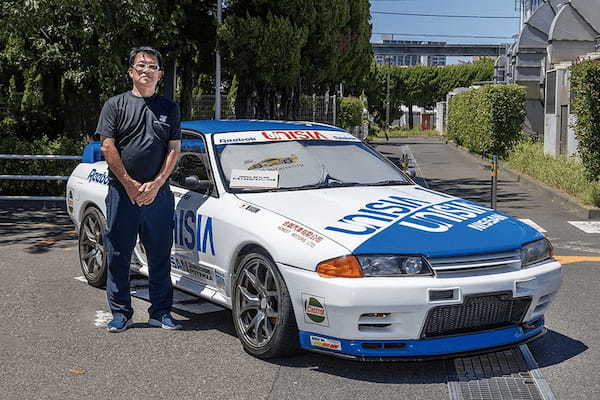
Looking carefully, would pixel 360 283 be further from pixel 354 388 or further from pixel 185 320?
pixel 185 320

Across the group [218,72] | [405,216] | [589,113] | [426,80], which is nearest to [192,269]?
[405,216]

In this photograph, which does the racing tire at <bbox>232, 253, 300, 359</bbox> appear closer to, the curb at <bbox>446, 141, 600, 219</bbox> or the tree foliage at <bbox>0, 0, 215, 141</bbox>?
the tree foliage at <bbox>0, 0, 215, 141</bbox>

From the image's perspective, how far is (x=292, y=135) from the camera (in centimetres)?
691

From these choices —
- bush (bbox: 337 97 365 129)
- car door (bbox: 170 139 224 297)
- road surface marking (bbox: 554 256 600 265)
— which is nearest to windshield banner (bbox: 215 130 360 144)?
car door (bbox: 170 139 224 297)

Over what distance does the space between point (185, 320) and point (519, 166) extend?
59.3 feet

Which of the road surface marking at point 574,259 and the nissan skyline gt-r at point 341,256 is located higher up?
the nissan skyline gt-r at point 341,256

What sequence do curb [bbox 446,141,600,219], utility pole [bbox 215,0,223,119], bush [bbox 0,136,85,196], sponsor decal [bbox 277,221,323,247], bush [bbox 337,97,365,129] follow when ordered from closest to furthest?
sponsor decal [bbox 277,221,323,247] < curb [bbox 446,141,600,219] < bush [bbox 0,136,85,196] < utility pole [bbox 215,0,223,119] < bush [bbox 337,97,365,129]

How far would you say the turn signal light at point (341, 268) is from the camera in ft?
16.6

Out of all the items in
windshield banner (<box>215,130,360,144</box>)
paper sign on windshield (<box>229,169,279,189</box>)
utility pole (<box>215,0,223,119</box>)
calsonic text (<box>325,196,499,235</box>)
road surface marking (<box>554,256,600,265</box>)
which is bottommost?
road surface marking (<box>554,256,600,265</box>)

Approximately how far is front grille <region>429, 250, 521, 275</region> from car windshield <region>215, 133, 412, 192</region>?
1.56 m

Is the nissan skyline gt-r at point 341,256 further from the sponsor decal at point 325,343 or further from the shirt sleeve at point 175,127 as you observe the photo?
the shirt sleeve at point 175,127

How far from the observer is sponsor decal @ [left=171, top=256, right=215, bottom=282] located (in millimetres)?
6328

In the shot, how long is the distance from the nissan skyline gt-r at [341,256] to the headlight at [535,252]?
0.04ft

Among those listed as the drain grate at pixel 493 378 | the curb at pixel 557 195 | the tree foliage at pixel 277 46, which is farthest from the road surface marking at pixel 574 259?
the tree foliage at pixel 277 46
